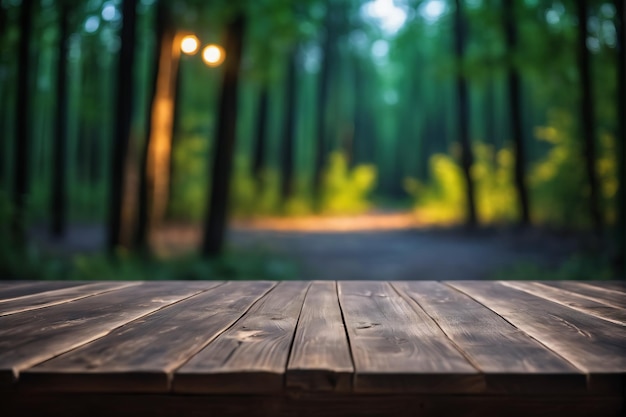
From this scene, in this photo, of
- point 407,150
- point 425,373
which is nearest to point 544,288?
point 425,373

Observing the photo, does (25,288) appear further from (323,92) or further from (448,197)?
(323,92)

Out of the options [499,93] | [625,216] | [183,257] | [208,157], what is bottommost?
[183,257]

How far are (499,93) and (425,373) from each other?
103ft

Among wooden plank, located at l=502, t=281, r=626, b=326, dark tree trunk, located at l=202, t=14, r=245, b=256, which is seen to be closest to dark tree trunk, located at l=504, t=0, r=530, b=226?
dark tree trunk, located at l=202, t=14, r=245, b=256

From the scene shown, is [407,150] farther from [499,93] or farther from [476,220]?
[476,220]

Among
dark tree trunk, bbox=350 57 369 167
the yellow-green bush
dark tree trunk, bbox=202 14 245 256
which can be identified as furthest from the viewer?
dark tree trunk, bbox=350 57 369 167

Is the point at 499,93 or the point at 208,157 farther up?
the point at 499,93

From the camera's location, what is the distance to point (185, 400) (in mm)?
1422

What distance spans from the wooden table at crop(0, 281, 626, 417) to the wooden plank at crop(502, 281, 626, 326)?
25mm

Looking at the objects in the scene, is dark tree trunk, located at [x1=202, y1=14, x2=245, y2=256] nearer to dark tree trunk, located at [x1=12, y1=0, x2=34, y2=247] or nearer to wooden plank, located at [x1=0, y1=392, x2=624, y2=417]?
dark tree trunk, located at [x1=12, y1=0, x2=34, y2=247]

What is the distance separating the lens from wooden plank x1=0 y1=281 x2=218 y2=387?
1520 millimetres

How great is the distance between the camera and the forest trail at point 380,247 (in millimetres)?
7805

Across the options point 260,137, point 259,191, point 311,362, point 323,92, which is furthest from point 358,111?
point 311,362

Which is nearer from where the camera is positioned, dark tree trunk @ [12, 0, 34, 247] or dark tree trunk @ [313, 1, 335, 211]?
dark tree trunk @ [12, 0, 34, 247]
